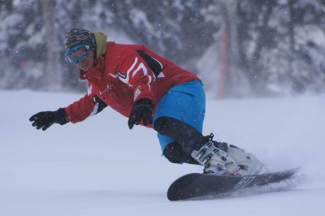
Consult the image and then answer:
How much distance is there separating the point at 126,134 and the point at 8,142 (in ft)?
6.90

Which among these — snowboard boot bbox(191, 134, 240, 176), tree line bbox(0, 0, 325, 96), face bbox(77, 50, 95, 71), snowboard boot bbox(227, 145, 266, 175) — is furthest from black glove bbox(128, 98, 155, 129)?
tree line bbox(0, 0, 325, 96)

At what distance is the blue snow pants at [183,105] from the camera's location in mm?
3293

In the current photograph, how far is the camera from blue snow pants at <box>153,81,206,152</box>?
3293mm

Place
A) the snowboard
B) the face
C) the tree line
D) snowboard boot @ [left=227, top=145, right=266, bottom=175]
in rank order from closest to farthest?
1. the snowboard
2. the face
3. snowboard boot @ [left=227, top=145, right=266, bottom=175]
4. the tree line

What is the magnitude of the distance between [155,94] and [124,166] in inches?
81.8

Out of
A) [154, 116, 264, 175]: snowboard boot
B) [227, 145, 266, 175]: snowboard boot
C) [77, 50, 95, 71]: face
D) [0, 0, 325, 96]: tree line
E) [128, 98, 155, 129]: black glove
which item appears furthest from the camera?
[0, 0, 325, 96]: tree line

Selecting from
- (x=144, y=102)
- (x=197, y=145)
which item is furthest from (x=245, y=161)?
(x=144, y=102)

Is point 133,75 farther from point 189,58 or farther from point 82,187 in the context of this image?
point 189,58

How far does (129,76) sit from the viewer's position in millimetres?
3186

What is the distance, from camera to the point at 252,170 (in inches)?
145

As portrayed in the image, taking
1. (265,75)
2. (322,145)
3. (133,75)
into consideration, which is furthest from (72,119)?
(265,75)

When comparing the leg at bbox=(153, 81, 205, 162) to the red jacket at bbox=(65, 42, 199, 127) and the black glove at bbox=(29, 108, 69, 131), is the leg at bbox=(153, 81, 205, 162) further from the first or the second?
the black glove at bbox=(29, 108, 69, 131)

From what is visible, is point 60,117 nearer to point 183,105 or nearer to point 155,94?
point 155,94

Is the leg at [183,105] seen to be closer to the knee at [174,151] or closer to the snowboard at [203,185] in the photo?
the knee at [174,151]
